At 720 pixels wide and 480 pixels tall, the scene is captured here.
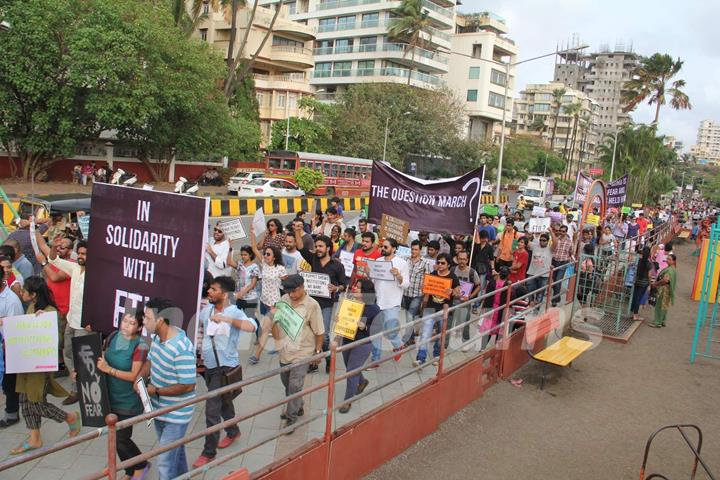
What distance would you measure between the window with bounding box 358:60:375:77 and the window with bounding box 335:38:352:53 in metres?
2.35

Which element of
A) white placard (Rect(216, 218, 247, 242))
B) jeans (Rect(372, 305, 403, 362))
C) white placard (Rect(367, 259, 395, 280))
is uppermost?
white placard (Rect(216, 218, 247, 242))

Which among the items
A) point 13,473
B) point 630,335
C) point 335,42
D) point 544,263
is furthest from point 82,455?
point 335,42

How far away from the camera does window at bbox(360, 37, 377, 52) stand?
2419 inches

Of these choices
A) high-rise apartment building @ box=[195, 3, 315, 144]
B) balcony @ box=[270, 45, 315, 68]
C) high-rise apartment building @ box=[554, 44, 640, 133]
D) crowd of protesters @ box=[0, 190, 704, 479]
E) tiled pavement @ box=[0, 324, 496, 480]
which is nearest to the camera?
crowd of protesters @ box=[0, 190, 704, 479]

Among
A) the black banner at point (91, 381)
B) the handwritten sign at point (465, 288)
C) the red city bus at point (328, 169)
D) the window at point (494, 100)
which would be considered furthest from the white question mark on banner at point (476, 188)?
the window at point (494, 100)

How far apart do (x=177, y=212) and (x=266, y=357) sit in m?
3.80

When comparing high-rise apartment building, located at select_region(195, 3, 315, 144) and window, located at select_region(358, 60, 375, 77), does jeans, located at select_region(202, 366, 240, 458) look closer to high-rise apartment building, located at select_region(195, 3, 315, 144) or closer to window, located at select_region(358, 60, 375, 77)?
high-rise apartment building, located at select_region(195, 3, 315, 144)

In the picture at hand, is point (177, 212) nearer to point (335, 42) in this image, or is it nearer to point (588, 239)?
point (588, 239)

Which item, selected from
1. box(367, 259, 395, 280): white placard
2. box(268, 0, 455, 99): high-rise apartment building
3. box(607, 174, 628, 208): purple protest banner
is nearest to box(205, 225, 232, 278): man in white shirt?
box(367, 259, 395, 280): white placard

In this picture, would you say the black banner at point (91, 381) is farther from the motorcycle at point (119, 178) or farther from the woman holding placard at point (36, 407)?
the motorcycle at point (119, 178)

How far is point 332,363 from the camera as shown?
4.75 meters

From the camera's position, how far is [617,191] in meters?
18.2

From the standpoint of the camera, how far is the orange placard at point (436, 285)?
7570mm

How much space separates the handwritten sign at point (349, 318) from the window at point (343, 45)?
60826 millimetres
